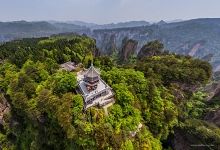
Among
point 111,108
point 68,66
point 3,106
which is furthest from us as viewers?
point 68,66

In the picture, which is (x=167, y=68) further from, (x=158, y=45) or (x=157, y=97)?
(x=158, y=45)

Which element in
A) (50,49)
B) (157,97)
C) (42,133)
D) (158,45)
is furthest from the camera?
(158,45)

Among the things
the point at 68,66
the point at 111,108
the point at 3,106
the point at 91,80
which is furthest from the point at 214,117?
the point at 3,106

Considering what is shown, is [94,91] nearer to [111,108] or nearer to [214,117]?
[111,108]

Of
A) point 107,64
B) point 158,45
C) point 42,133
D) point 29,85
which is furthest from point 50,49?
point 158,45

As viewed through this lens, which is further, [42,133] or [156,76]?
[156,76]

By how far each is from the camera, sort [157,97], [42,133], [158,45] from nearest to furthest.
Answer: [42,133] → [157,97] → [158,45]
